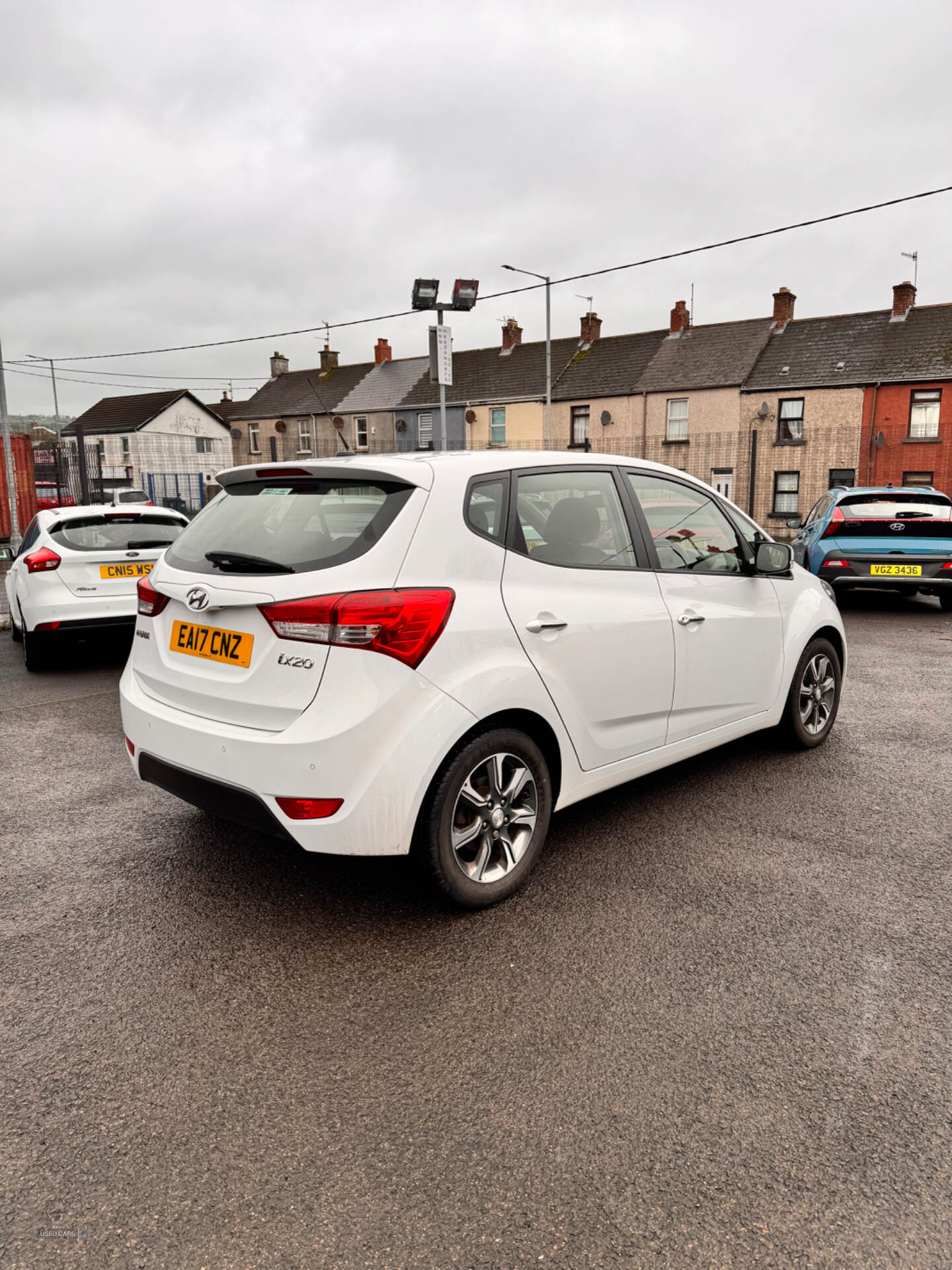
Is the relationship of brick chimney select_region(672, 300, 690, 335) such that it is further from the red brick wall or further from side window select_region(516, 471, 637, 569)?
side window select_region(516, 471, 637, 569)

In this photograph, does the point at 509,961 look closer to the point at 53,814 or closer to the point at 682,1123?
the point at 682,1123

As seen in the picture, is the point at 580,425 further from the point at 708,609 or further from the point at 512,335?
the point at 708,609

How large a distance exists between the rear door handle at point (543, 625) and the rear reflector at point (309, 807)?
936mm

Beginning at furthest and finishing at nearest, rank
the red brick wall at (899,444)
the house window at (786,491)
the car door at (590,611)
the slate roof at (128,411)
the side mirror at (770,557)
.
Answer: the slate roof at (128,411), the house window at (786,491), the red brick wall at (899,444), the side mirror at (770,557), the car door at (590,611)

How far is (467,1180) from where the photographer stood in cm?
201

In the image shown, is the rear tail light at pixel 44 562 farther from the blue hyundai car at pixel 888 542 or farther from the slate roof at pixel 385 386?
the slate roof at pixel 385 386

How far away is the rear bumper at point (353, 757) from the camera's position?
9.11ft

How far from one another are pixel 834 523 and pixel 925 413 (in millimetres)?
23388

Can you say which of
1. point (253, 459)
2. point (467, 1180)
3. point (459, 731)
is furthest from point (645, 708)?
point (253, 459)

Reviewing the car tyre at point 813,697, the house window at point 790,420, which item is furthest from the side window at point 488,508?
the house window at point 790,420

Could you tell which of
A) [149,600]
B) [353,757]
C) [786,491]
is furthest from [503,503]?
[786,491]

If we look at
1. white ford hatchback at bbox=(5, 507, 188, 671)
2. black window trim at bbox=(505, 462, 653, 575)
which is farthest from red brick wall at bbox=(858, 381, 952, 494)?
black window trim at bbox=(505, 462, 653, 575)

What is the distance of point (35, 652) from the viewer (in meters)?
7.77

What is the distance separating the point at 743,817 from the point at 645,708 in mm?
884
